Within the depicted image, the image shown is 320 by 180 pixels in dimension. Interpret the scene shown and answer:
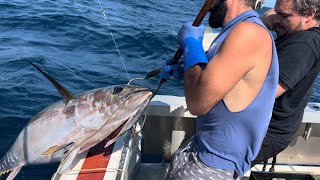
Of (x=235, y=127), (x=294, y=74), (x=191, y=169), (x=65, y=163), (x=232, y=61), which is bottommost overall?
(x=65, y=163)

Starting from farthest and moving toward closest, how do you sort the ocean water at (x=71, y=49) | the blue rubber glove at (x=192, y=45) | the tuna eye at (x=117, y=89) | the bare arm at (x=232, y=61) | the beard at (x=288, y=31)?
the ocean water at (x=71, y=49), the tuna eye at (x=117, y=89), the beard at (x=288, y=31), the blue rubber glove at (x=192, y=45), the bare arm at (x=232, y=61)

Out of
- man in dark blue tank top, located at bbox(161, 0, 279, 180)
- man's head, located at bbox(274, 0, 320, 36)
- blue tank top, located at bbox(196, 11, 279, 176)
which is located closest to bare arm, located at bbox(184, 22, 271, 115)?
man in dark blue tank top, located at bbox(161, 0, 279, 180)

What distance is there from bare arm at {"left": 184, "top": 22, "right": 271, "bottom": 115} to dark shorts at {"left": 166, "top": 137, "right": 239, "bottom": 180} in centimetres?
50

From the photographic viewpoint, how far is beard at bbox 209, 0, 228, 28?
1941 mm

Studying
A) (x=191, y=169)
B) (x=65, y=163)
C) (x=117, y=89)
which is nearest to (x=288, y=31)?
(x=191, y=169)

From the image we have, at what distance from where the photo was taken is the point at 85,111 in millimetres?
2697

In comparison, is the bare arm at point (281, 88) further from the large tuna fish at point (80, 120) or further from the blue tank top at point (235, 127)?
the large tuna fish at point (80, 120)

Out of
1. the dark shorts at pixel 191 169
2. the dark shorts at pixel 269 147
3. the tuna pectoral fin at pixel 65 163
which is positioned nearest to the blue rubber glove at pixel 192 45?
the dark shorts at pixel 191 169

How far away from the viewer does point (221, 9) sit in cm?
195

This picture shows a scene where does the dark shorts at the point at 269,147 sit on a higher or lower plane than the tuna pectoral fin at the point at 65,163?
higher

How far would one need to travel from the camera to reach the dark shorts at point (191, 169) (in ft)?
6.77

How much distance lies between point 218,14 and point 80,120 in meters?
1.32

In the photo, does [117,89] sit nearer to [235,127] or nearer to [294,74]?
[235,127]

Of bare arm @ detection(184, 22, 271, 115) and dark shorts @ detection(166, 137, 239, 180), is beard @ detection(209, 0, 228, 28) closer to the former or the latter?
bare arm @ detection(184, 22, 271, 115)
